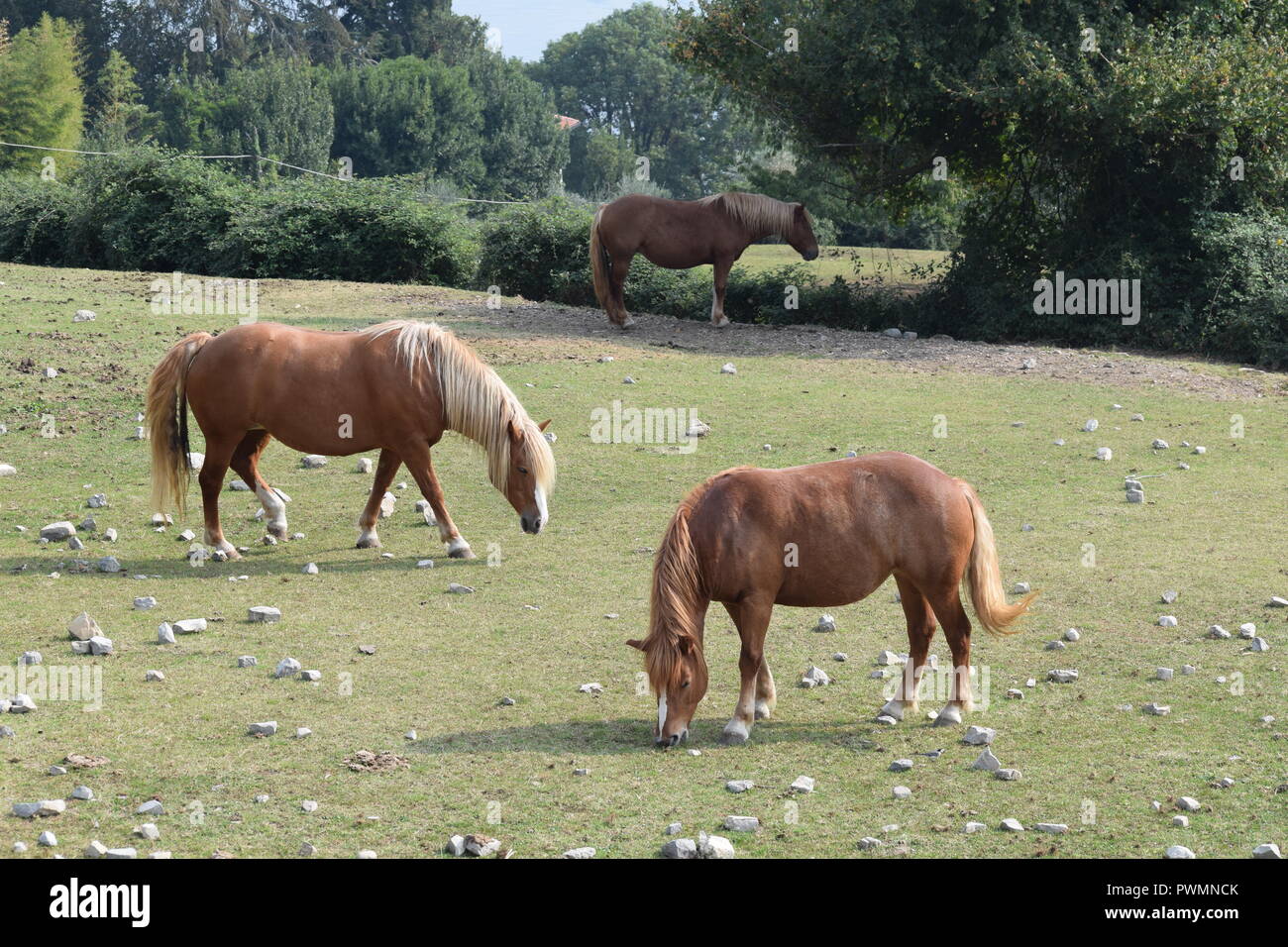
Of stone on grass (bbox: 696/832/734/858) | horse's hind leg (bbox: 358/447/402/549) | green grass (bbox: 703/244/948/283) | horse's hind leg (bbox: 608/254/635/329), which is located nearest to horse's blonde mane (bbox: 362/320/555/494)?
horse's hind leg (bbox: 358/447/402/549)

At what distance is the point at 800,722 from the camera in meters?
7.90

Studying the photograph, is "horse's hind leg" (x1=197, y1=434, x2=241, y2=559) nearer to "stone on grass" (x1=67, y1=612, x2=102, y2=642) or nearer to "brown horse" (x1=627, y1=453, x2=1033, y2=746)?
"stone on grass" (x1=67, y1=612, x2=102, y2=642)

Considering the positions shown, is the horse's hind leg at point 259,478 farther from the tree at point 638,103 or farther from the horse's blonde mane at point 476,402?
the tree at point 638,103

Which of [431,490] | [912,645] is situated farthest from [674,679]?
[431,490]

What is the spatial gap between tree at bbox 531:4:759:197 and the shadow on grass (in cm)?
7599

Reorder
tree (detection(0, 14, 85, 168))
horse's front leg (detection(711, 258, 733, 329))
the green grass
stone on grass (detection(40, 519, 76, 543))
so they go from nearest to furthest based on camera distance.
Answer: stone on grass (detection(40, 519, 76, 543)) < horse's front leg (detection(711, 258, 733, 329)) < the green grass < tree (detection(0, 14, 85, 168))

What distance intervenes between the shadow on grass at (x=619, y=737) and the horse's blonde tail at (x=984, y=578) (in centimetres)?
93

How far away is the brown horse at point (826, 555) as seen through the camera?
7484 mm

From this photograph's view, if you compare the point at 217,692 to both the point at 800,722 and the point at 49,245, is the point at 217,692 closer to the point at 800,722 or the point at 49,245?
the point at 800,722

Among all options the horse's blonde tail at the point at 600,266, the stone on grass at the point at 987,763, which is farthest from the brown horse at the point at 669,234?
the stone on grass at the point at 987,763

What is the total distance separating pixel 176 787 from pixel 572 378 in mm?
12001

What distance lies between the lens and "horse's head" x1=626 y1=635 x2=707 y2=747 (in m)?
7.10

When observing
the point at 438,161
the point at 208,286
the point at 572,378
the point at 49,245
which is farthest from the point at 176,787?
the point at 438,161

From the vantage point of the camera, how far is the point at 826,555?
25.3ft
